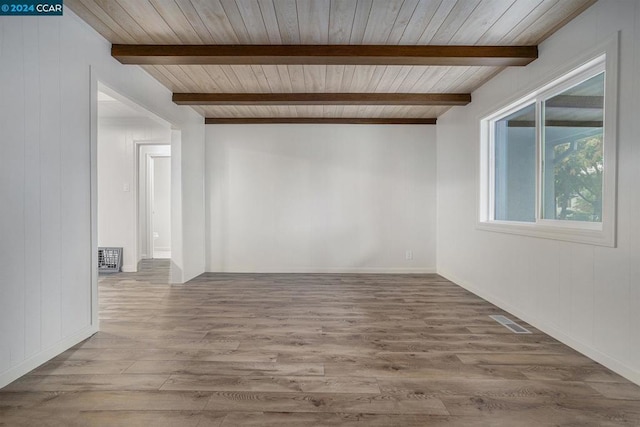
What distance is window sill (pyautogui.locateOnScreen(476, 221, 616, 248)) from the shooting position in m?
2.18

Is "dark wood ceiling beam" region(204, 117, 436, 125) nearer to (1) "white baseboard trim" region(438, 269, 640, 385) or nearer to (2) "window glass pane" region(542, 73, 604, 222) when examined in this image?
(2) "window glass pane" region(542, 73, 604, 222)

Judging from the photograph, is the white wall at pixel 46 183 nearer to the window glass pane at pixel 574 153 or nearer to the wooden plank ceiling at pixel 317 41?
the wooden plank ceiling at pixel 317 41

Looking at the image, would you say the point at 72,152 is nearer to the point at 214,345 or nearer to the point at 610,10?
the point at 214,345

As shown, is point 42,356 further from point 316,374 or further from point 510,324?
point 510,324

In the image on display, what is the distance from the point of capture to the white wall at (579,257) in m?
2.00

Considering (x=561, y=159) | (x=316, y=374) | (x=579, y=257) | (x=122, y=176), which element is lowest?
(x=316, y=374)

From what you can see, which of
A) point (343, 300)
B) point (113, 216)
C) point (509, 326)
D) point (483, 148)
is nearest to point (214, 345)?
point (343, 300)

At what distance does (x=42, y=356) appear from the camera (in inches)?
86.0

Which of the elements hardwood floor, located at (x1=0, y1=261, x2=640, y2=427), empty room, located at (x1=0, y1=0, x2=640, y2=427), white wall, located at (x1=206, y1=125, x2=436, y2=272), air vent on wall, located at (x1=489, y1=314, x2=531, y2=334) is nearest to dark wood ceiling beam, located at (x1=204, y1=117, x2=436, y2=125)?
white wall, located at (x1=206, y1=125, x2=436, y2=272)

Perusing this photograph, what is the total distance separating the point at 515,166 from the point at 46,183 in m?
4.17

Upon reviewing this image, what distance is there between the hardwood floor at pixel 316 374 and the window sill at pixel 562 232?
0.83 m

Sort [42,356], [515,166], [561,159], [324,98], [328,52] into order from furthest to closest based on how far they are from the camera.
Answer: [324,98] → [515,166] → [328,52] → [561,159] → [42,356]

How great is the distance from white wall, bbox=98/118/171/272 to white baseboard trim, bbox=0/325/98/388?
309 centimetres

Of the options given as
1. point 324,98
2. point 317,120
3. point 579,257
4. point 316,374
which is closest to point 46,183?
point 316,374
